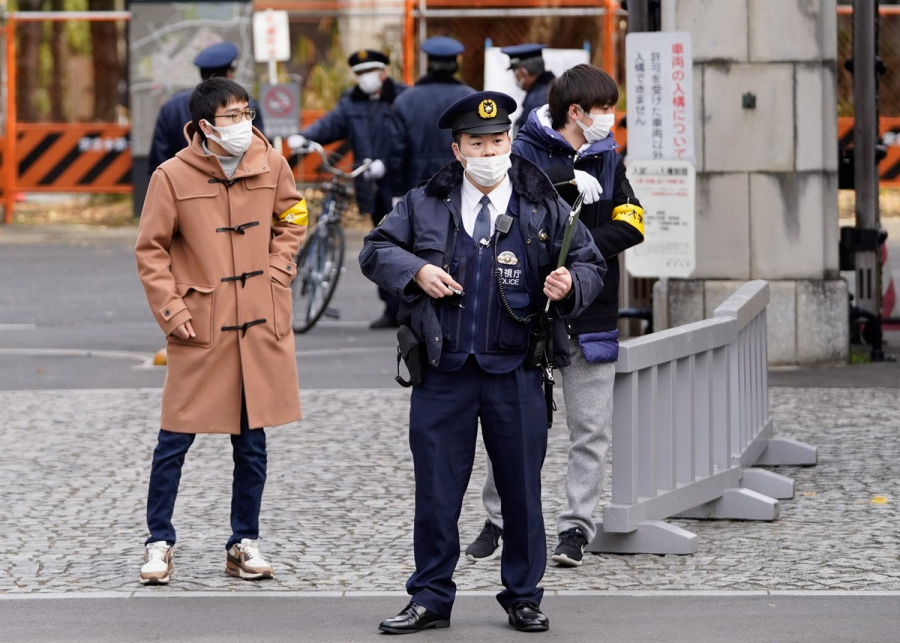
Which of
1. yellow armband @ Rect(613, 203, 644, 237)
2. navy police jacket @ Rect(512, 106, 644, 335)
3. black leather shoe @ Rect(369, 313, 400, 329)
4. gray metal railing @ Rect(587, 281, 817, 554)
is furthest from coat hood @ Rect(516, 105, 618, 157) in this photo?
black leather shoe @ Rect(369, 313, 400, 329)

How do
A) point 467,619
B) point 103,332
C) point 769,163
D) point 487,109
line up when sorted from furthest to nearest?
point 103,332 → point 769,163 → point 467,619 → point 487,109

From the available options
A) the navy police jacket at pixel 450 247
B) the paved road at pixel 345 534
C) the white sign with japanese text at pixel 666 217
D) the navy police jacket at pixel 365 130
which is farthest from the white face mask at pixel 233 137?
the navy police jacket at pixel 365 130

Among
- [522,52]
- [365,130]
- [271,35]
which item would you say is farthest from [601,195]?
[271,35]

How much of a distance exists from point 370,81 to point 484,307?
26.2 ft

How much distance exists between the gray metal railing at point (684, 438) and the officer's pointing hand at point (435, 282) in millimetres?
1211

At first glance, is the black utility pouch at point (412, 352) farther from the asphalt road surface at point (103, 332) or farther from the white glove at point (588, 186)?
the asphalt road surface at point (103, 332)

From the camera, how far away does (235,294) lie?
20.3ft

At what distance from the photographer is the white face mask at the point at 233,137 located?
6.12 metres

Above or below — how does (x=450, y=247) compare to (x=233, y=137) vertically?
below

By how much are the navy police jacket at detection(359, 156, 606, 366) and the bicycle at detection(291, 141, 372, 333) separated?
7.30m

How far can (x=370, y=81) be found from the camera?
1322cm

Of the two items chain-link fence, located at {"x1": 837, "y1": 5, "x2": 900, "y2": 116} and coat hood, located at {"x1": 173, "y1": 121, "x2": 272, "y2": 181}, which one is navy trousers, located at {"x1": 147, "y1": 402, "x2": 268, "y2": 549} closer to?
coat hood, located at {"x1": 173, "y1": 121, "x2": 272, "y2": 181}

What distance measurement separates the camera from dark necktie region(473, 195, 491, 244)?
18.0ft

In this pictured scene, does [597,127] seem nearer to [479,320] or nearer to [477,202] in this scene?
[477,202]
